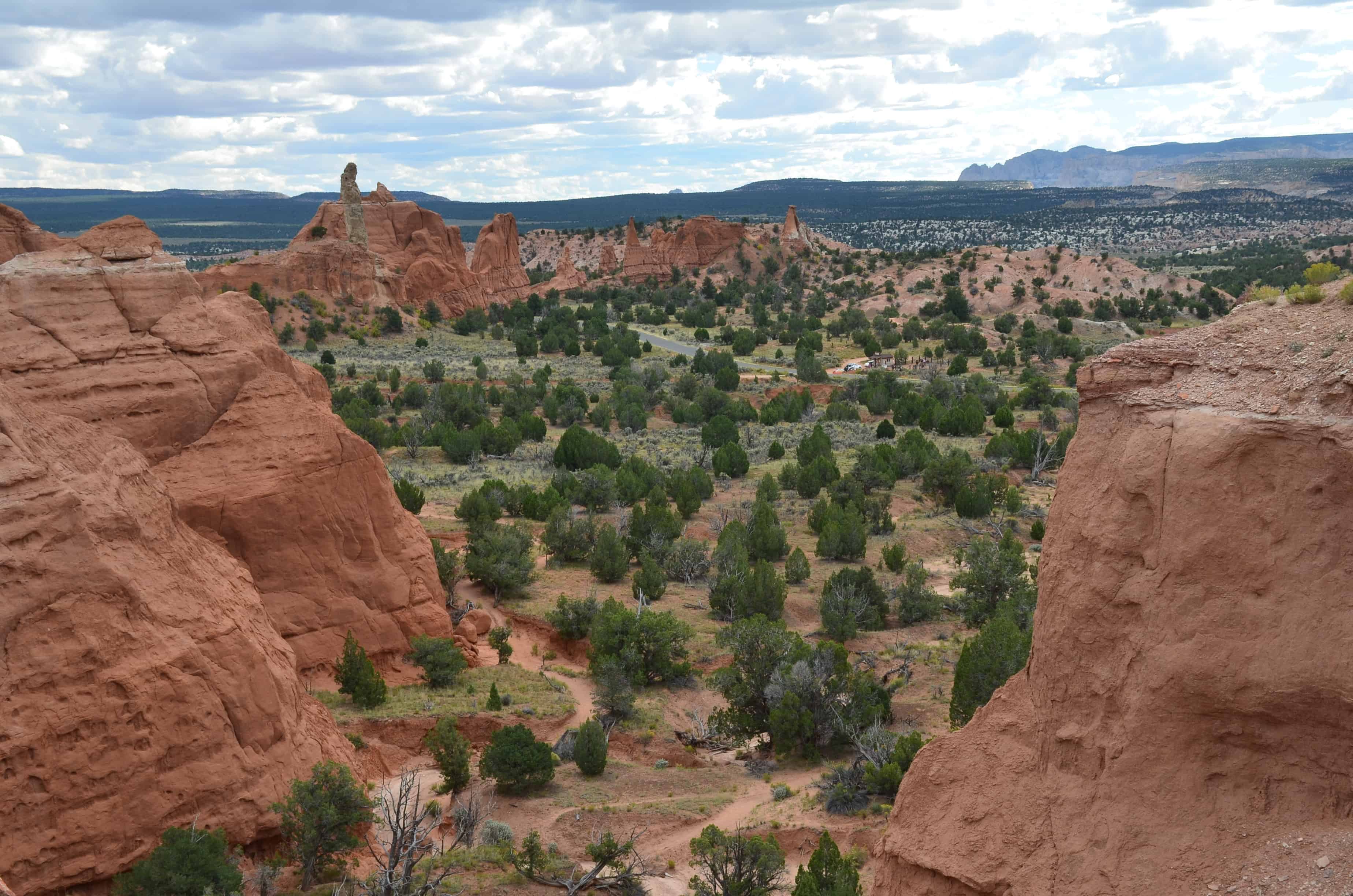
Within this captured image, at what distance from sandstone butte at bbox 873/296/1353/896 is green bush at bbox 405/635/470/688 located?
1354 centimetres

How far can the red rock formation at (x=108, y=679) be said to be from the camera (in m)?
12.5

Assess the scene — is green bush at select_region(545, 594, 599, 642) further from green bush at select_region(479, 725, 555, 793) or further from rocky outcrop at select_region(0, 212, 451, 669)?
green bush at select_region(479, 725, 555, 793)

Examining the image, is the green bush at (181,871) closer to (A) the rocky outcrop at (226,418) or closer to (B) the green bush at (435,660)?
(A) the rocky outcrop at (226,418)

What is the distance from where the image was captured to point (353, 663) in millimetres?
20094

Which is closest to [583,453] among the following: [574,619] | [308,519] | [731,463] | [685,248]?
[731,463]

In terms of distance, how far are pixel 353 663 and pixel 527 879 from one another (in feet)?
21.0

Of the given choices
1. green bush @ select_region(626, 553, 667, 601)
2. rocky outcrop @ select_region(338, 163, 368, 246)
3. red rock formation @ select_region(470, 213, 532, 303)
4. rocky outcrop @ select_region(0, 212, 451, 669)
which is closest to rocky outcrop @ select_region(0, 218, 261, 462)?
rocky outcrop @ select_region(0, 212, 451, 669)

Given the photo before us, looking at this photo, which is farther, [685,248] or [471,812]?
[685,248]

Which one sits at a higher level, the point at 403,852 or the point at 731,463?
the point at 403,852

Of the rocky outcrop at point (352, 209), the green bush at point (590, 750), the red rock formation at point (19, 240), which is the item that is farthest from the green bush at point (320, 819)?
the rocky outcrop at point (352, 209)

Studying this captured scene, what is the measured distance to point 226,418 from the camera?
60.0ft

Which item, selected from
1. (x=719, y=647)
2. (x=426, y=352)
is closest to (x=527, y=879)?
(x=719, y=647)

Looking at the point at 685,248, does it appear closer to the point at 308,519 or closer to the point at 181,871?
the point at 308,519

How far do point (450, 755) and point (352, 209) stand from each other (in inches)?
2799
